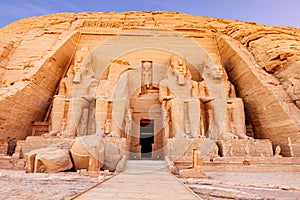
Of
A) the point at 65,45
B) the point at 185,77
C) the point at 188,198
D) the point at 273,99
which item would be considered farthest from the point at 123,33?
the point at 188,198

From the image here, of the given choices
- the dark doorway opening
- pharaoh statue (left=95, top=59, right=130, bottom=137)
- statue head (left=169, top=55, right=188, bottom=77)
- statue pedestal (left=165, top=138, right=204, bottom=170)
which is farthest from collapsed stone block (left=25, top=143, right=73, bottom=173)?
statue head (left=169, top=55, right=188, bottom=77)

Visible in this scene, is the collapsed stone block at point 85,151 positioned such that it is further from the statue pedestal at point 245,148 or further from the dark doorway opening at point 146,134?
the dark doorway opening at point 146,134

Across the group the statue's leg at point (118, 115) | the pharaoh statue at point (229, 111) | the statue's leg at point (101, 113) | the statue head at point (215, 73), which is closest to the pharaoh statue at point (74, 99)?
the statue's leg at point (101, 113)

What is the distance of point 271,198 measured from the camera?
211 centimetres

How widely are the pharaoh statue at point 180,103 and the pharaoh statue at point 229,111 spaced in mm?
567

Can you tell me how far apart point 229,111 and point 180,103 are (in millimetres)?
1786

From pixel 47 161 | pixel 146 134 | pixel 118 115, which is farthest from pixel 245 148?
pixel 47 161

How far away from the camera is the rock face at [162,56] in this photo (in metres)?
6.89

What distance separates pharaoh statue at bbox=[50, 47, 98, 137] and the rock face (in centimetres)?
77

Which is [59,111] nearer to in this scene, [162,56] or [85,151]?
[85,151]

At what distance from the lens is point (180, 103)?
7383 mm

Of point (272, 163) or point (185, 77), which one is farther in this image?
point (185, 77)

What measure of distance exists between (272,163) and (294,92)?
252 cm

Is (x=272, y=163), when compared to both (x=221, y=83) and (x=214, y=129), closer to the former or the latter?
(x=214, y=129)
